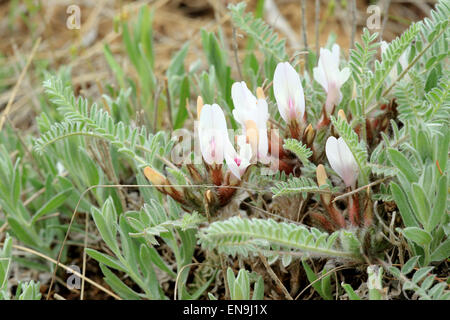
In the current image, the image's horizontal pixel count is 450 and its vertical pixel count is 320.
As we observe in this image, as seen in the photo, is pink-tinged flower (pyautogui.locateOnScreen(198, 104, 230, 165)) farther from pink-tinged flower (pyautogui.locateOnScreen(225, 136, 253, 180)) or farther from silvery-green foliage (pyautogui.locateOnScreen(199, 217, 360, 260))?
silvery-green foliage (pyautogui.locateOnScreen(199, 217, 360, 260))

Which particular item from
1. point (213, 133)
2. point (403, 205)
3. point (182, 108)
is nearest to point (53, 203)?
point (182, 108)

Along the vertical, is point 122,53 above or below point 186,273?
above

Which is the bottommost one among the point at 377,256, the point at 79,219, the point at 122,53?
the point at 377,256

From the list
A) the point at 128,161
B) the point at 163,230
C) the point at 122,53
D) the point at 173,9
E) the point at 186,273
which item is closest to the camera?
the point at 163,230

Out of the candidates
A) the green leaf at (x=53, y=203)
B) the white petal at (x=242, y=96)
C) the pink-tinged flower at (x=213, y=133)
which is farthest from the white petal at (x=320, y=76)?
the green leaf at (x=53, y=203)

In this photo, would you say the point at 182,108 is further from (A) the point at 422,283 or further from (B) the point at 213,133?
(A) the point at 422,283

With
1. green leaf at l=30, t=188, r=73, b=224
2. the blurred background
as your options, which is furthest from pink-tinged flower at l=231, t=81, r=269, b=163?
the blurred background
